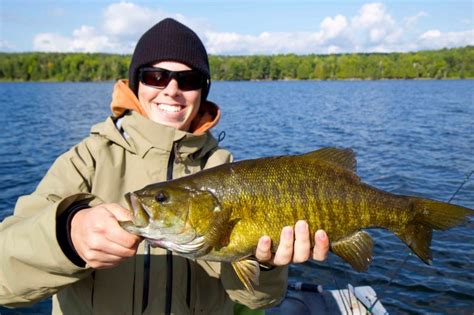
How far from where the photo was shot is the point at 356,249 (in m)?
3.26

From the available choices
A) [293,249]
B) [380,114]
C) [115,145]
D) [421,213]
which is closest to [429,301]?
[421,213]

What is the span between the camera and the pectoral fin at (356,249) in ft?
10.6

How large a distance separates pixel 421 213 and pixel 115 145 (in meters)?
2.33

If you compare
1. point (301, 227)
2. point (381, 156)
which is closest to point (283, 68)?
point (381, 156)

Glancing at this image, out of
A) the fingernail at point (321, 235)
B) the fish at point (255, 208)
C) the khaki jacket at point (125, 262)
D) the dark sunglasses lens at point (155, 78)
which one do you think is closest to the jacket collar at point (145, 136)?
the khaki jacket at point (125, 262)

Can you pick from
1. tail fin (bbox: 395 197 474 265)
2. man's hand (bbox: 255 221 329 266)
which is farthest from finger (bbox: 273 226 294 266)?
tail fin (bbox: 395 197 474 265)

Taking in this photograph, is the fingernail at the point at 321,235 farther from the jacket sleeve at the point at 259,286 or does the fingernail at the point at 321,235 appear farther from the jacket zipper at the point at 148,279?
the jacket zipper at the point at 148,279

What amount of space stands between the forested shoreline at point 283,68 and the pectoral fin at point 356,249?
117155mm

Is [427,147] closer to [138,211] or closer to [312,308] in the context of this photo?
[312,308]

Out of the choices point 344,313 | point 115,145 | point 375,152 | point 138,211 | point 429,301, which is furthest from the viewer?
point 375,152

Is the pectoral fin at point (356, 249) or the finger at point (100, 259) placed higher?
the finger at point (100, 259)

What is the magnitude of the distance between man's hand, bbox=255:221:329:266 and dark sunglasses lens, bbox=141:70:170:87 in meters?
1.47

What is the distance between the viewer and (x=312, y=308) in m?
5.86

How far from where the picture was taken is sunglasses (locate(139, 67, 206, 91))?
138 inches
